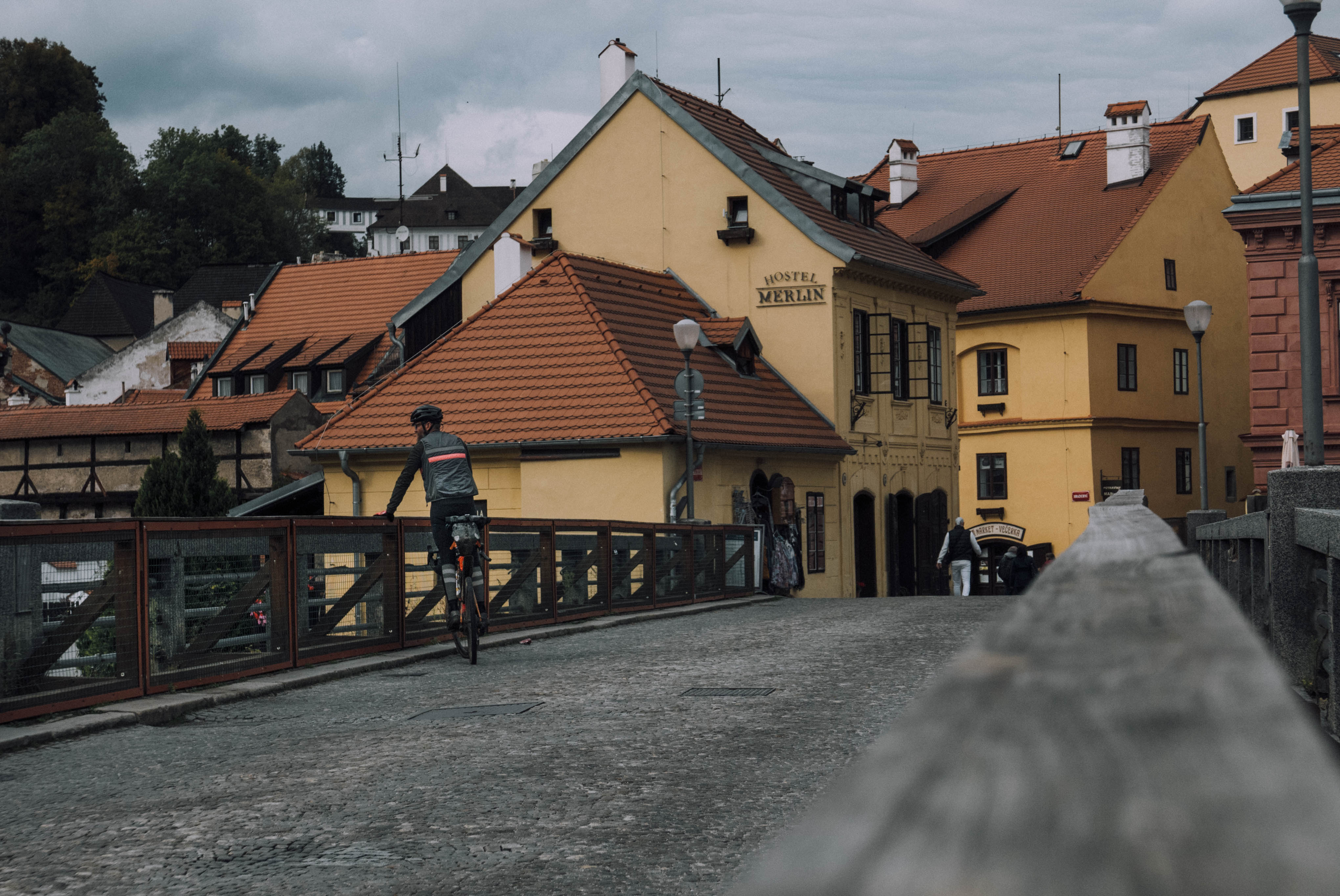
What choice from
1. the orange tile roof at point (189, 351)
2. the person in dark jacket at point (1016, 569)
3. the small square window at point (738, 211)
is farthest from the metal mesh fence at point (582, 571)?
the orange tile roof at point (189, 351)

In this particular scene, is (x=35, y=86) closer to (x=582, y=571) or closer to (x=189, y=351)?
(x=189, y=351)

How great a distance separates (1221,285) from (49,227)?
73208 millimetres

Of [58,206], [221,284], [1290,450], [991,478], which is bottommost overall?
[991,478]

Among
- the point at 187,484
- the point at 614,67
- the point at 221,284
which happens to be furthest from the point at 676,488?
the point at 221,284

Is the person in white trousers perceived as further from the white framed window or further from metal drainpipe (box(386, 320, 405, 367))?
the white framed window

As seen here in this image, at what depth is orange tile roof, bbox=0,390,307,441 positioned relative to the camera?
4753 cm

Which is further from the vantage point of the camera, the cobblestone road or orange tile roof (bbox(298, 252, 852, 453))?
orange tile roof (bbox(298, 252, 852, 453))

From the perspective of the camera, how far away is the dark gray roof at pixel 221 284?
91.0 metres

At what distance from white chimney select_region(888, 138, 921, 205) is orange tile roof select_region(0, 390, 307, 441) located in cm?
2340

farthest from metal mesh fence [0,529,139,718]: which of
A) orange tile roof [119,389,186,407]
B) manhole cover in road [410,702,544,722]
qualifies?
orange tile roof [119,389,186,407]

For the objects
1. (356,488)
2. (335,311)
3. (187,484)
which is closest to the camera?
(356,488)

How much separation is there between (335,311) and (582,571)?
139ft

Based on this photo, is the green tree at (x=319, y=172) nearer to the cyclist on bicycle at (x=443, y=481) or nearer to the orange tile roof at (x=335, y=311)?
the orange tile roof at (x=335, y=311)

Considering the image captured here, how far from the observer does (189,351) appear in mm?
68188
